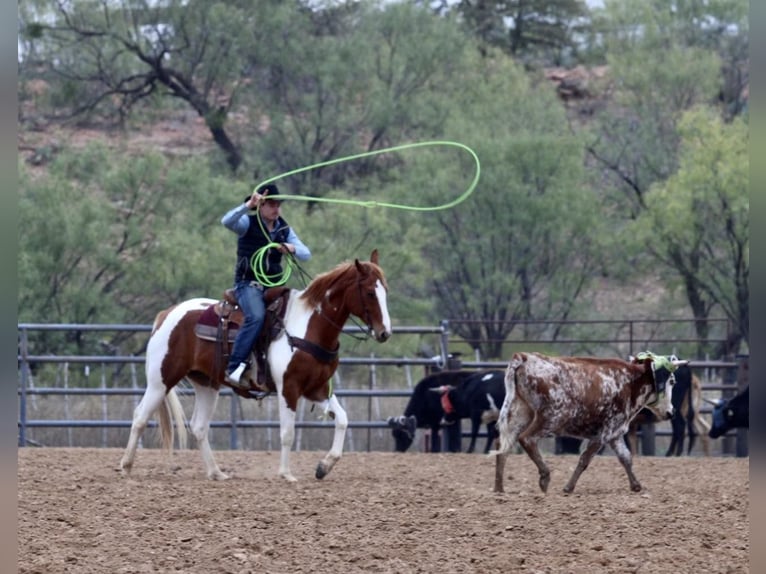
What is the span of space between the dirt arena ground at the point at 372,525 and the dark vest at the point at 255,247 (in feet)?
5.45

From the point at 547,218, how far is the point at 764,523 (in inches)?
1103

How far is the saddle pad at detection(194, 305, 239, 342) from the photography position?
988 centimetres

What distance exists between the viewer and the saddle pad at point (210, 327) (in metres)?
9.88

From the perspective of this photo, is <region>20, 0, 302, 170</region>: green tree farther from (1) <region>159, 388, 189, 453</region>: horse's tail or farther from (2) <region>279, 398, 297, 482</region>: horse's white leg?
(2) <region>279, 398, 297, 482</region>: horse's white leg

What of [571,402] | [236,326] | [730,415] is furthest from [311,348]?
[730,415]

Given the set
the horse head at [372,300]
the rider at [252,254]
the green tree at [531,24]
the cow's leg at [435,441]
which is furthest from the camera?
the green tree at [531,24]

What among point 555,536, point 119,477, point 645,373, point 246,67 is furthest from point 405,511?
point 246,67

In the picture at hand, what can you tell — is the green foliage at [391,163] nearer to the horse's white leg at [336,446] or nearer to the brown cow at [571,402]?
the horse's white leg at [336,446]

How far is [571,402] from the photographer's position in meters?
8.94

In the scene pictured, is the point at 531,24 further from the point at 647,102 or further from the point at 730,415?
the point at 730,415

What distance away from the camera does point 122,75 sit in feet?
116

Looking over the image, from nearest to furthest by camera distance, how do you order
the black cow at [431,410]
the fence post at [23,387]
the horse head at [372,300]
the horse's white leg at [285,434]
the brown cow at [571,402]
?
1. the brown cow at [571,402]
2. the horse head at [372,300]
3. the horse's white leg at [285,434]
4. the fence post at [23,387]
5. the black cow at [431,410]

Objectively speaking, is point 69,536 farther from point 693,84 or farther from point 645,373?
point 693,84

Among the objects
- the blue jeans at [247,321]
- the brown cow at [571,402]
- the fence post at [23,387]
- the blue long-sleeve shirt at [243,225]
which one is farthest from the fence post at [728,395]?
the fence post at [23,387]
